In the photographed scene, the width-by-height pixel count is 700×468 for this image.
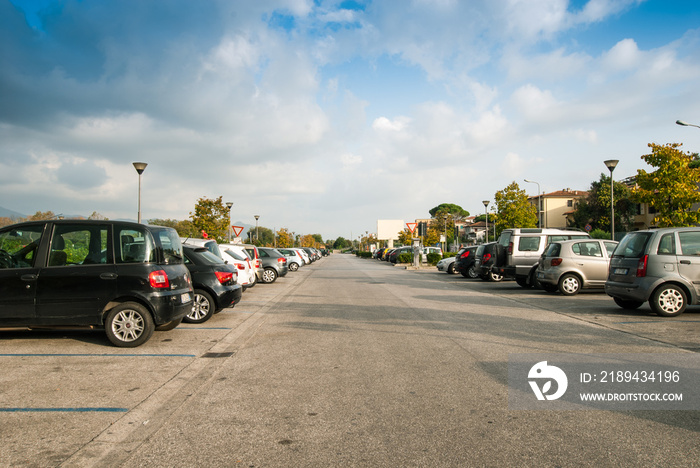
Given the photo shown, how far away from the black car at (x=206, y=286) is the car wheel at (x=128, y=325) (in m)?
2.36

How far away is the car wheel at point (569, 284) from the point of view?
1472cm

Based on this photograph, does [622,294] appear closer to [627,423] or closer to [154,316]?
[627,423]

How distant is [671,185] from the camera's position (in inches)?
918

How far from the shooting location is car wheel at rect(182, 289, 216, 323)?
10055mm

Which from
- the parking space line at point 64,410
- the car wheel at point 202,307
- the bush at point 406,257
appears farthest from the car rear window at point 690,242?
the bush at point 406,257

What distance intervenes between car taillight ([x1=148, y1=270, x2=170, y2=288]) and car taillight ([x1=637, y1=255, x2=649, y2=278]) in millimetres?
8975

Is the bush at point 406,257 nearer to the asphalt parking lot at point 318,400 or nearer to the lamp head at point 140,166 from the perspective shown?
the lamp head at point 140,166

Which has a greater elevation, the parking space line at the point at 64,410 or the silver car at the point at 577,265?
the silver car at the point at 577,265

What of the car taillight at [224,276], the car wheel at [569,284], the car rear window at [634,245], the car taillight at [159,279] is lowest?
the car wheel at [569,284]

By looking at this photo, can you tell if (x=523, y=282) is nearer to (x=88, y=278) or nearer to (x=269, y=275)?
(x=269, y=275)

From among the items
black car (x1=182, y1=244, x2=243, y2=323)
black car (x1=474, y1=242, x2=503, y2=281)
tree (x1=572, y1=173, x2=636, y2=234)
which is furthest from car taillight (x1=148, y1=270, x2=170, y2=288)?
tree (x1=572, y1=173, x2=636, y2=234)

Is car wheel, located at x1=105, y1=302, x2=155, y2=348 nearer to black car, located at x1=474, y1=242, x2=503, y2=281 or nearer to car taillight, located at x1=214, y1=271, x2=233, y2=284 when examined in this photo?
car taillight, located at x1=214, y1=271, x2=233, y2=284

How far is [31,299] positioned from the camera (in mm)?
7270

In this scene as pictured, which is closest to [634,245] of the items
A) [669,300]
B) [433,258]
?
[669,300]
